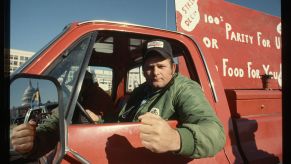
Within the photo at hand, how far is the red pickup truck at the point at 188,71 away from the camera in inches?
62.9

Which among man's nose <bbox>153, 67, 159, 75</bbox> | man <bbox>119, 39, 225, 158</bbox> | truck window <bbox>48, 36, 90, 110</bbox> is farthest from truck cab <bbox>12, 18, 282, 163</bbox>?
man's nose <bbox>153, 67, 159, 75</bbox>

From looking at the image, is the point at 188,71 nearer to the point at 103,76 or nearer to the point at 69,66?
the point at 69,66

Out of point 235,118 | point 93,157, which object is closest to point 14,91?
point 93,157

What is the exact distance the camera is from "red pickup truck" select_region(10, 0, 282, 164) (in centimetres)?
160

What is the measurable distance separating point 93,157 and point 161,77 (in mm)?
966

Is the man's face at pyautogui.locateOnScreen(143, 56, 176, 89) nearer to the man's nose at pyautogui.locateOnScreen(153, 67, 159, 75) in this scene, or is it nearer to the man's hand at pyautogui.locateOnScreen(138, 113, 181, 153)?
the man's nose at pyautogui.locateOnScreen(153, 67, 159, 75)

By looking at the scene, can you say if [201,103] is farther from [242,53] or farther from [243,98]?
[242,53]

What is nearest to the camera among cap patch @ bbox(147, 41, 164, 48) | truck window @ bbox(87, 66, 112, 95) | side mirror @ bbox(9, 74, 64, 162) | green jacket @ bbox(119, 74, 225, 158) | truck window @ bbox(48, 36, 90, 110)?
side mirror @ bbox(9, 74, 64, 162)

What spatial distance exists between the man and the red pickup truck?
0.68 ft

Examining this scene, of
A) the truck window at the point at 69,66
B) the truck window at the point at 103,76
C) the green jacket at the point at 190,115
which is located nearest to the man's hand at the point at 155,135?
the green jacket at the point at 190,115

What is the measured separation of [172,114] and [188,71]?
0.53 meters

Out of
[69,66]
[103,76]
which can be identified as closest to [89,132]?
[69,66]

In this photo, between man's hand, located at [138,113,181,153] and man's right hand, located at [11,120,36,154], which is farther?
man's hand, located at [138,113,181,153]

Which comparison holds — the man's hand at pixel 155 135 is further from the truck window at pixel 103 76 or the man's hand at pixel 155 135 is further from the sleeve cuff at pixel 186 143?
the truck window at pixel 103 76
